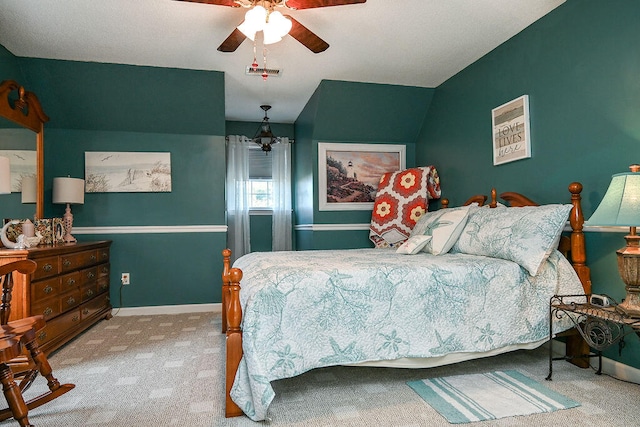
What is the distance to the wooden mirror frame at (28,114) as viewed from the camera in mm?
2978

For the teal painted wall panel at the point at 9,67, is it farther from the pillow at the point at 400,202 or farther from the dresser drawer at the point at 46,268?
the pillow at the point at 400,202

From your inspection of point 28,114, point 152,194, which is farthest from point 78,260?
point 28,114

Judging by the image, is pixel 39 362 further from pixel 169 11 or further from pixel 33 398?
pixel 169 11

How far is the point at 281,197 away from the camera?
18.1 feet

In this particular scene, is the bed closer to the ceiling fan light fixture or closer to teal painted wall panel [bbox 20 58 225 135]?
the ceiling fan light fixture

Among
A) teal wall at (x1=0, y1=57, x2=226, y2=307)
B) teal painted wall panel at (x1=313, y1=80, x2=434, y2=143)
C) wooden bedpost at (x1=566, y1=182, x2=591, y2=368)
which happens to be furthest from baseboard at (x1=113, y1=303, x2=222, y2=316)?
wooden bedpost at (x1=566, y1=182, x2=591, y2=368)

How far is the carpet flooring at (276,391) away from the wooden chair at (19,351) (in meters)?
0.06

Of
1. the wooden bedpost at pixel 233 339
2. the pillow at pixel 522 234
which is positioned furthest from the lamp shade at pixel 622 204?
the wooden bedpost at pixel 233 339

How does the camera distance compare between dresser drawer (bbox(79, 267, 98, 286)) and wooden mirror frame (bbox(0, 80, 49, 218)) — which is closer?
wooden mirror frame (bbox(0, 80, 49, 218))

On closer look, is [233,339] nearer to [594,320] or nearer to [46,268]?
[46,268]

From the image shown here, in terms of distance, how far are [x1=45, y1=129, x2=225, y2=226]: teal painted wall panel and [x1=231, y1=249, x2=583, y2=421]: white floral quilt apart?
2.05m

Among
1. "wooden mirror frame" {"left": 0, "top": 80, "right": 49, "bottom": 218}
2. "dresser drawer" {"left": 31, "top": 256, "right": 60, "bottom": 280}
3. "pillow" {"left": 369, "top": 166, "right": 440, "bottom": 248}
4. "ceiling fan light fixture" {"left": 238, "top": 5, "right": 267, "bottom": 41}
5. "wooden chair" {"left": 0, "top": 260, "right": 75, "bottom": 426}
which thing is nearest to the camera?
"wooden chair" {"left": 0, "top": 260, "right": 75, "bottom": 426}

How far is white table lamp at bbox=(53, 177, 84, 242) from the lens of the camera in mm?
Answer: 3547

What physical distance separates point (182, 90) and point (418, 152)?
8.96ft
